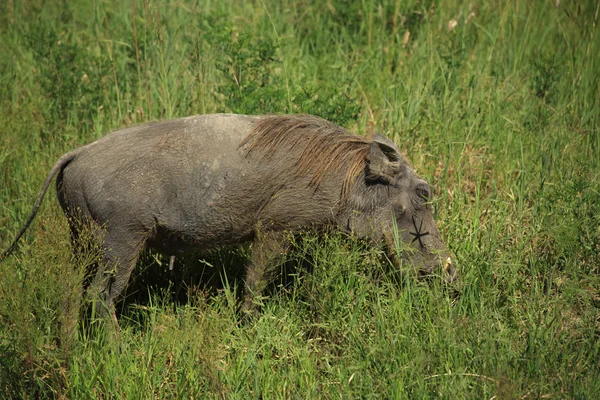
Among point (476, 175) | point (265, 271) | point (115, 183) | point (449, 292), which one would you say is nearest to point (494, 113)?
point (476, 175)

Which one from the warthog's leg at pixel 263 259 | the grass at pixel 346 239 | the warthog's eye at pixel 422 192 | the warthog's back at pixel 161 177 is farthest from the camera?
the warthog's eye at pixel 422 192

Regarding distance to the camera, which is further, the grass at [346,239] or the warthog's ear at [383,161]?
the warthog's ear at [383,161]

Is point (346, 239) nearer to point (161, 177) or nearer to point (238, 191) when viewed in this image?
point (238, 191)

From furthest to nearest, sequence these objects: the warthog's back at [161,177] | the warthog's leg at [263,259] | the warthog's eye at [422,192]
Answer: the warthog's eye at [422,192] < the warthog's leg at [263,259] < the warthog's back at [161,177]

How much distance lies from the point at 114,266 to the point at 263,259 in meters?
0.77

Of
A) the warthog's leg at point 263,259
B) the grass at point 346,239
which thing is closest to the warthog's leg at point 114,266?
the grass at point 346,239

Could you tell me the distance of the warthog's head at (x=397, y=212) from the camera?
424 centimetres

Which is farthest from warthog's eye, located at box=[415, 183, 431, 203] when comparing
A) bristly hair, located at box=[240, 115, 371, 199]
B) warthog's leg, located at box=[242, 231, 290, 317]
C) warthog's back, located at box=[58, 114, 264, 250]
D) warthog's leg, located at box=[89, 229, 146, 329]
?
warthog's leg, located at box=[89, 229, 146, 329]

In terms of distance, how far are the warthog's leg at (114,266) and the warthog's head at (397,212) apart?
3.78ft

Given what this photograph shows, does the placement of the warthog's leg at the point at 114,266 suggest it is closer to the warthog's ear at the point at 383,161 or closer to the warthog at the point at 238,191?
the warthog at the point at 238,191

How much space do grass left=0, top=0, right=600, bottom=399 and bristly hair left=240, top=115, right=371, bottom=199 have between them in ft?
1.23

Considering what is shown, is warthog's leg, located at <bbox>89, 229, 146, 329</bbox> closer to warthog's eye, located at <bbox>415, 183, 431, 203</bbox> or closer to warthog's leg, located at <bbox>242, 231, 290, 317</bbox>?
warthog's leg, located at <bbox>242, 231, 290, 317</bbox>

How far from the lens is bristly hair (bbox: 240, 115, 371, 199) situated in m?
4.18

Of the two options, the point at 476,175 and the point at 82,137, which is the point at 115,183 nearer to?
the point at 82,137
